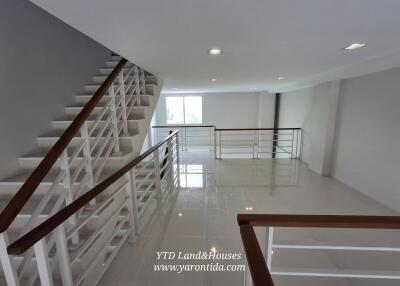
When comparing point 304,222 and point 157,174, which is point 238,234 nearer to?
point 157,174

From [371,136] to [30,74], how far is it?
4276 millimetres

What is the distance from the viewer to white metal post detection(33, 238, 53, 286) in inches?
35.1

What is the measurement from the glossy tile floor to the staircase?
247 mm

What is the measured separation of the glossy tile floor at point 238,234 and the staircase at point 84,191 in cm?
25

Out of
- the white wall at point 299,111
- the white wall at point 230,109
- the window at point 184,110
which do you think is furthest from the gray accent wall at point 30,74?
the white wall at point 230,109

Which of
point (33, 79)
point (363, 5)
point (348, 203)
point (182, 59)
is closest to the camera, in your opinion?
point (363, 5)

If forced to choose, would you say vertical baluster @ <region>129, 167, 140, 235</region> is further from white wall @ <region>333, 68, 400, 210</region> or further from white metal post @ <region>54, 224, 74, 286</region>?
white wall @ <region>333, 68, 400, 210</region>

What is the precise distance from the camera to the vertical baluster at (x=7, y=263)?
0.84 m

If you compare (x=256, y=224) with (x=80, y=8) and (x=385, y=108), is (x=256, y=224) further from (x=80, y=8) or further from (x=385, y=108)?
(x=385, y=108)

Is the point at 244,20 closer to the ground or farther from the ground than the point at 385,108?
farther from the ground

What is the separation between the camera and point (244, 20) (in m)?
1.25

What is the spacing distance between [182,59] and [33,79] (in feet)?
4.95

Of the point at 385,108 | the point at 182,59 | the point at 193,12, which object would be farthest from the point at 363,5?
the point at 385,108

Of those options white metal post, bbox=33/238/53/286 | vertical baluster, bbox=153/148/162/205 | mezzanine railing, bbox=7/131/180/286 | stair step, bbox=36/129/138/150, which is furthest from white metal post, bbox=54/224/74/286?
vertical baluster, bbox=153/148/162/205
